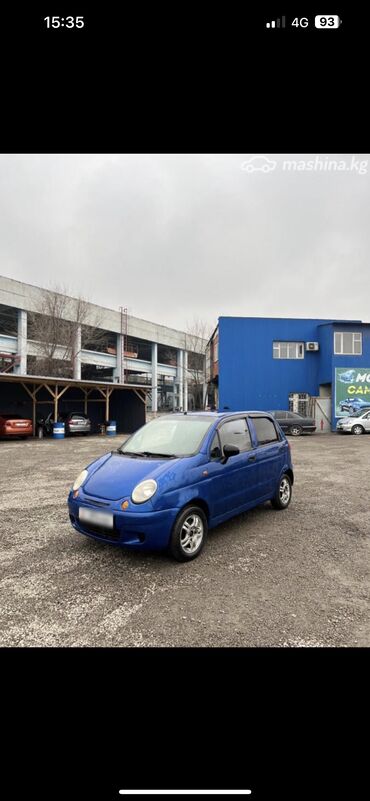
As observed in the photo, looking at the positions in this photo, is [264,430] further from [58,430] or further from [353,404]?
[353,404]

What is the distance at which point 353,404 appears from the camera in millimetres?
23078

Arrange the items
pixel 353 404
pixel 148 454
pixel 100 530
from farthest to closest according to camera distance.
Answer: pixel 353 404, pixel 148 454, pixel 100 530

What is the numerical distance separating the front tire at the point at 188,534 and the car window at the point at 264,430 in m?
1.66

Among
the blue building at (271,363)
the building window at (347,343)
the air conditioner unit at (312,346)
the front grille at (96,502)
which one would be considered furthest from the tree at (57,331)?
the front grille at (96,502)

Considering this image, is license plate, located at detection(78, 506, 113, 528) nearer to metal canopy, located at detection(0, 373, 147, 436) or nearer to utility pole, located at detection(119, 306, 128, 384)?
metal canopy, located at detection(0, 373, 147, 436)

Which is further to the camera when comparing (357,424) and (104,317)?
(104,317)

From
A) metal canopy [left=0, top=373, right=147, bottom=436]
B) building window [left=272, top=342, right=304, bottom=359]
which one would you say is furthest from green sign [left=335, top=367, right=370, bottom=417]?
metal canopy [left=0, top=373, right=147, bottom=436]

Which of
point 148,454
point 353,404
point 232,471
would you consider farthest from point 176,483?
point 353,404

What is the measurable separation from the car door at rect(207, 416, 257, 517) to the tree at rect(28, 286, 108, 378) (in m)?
28.3

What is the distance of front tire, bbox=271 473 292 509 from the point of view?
5379mm
